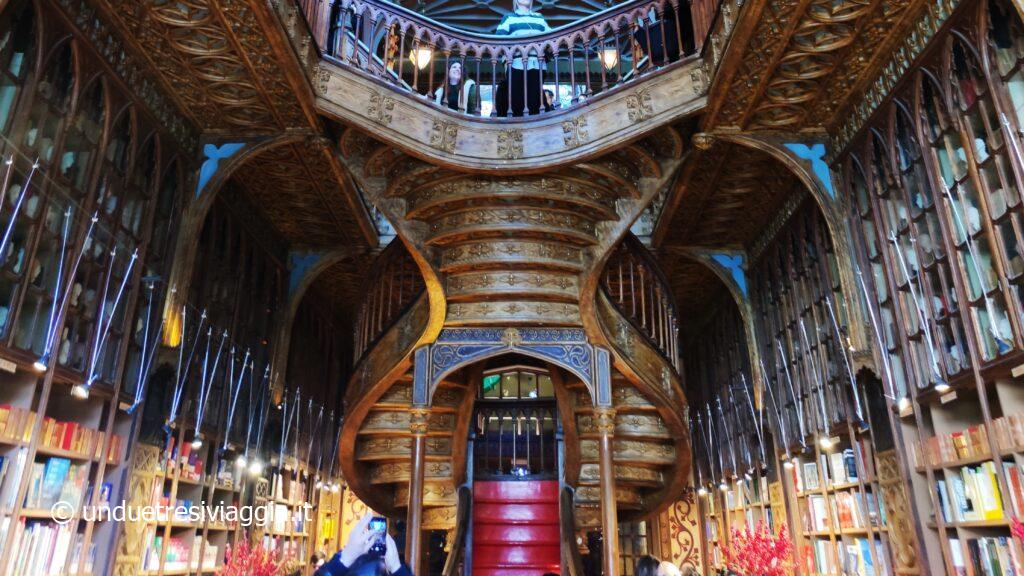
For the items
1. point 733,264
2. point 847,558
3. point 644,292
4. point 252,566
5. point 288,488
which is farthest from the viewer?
point 733,264

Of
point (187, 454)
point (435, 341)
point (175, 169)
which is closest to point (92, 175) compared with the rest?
point (175, 169)

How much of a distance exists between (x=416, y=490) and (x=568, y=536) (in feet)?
5.58

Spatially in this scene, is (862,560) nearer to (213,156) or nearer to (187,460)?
(187,460)

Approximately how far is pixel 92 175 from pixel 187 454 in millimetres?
2410

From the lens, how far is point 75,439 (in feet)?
13.0

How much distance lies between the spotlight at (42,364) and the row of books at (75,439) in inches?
14.1

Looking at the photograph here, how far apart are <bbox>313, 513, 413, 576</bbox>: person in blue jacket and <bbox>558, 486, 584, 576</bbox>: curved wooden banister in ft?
14.3

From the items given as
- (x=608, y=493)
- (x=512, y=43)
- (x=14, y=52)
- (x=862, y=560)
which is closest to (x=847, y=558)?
(x=862, y=560)

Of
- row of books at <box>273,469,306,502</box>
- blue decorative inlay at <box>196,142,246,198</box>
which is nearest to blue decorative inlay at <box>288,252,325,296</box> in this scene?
row of books at <box>273,469,306,502</box>

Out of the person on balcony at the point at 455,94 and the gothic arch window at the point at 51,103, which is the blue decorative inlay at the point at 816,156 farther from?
the gothic arch window at the point at 51,103

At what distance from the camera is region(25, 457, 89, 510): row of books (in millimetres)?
3625

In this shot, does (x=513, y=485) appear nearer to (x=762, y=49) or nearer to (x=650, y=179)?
(x=650, y=179)

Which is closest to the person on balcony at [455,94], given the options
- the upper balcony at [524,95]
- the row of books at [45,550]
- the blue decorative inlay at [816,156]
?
the upper balcony at [524,95]

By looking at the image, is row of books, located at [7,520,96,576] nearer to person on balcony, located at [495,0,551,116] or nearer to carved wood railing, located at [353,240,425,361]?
carved wood railing, located at [353,240,425,361]
